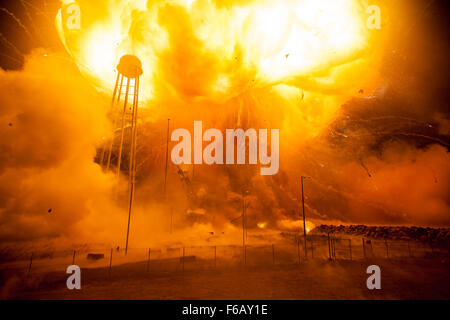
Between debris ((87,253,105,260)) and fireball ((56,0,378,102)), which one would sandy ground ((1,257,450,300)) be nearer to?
debris ((87,253,105,260))

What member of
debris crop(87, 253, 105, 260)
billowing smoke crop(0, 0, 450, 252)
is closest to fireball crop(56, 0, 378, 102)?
billowing smoke crop(0, 0, 450, 252)

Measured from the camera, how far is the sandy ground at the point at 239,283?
13.1 metres

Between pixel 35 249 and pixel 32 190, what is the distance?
5.03 meters

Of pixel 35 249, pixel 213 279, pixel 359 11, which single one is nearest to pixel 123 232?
pixel 35 249

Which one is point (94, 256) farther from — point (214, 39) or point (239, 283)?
point (214, 39)

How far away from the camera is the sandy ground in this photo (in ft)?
43.0

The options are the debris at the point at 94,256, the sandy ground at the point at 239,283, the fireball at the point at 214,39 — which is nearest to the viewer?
the sandy ground at the point at 239,283

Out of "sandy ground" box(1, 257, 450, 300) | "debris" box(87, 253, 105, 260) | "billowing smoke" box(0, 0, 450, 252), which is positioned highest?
"billowing smoke" box(0, 0, 450, 252)

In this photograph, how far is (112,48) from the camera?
24891 mm

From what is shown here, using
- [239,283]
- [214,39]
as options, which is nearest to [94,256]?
[239,283]

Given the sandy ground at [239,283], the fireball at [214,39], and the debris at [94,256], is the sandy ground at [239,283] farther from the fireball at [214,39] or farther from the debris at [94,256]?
the fireball at [214,39]

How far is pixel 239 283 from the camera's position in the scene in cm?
1468

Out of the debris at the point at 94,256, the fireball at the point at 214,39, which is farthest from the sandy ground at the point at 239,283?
the fireball at the point at 214,39

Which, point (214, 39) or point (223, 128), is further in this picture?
point (223, 128)
